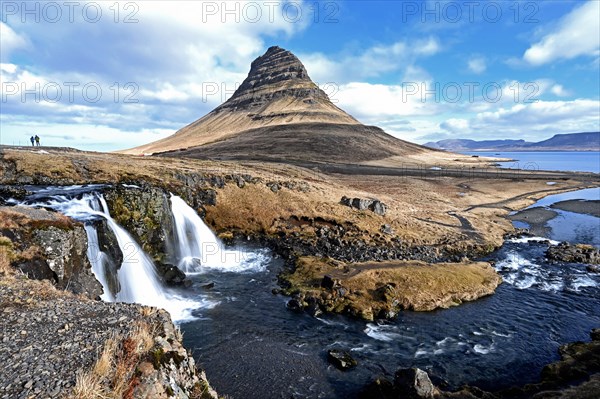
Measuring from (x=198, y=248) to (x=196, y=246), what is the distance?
32cm

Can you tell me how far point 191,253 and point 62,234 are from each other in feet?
55.1

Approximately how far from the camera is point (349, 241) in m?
41.4

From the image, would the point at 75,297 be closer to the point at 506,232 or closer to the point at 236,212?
the point at 236,212

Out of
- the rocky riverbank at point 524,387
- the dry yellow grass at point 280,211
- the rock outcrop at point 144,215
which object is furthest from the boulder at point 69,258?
the dry yellow grass at point 280,211

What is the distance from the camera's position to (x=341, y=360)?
19234 millimetres

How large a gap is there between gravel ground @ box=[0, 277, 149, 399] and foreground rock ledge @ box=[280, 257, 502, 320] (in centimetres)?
1486

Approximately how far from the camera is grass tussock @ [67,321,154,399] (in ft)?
29.9

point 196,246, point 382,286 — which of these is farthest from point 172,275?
point 382,286

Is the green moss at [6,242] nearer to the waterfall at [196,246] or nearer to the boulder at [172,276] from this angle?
the boulder at [172,276]

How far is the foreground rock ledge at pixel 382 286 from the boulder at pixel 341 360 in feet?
16.7

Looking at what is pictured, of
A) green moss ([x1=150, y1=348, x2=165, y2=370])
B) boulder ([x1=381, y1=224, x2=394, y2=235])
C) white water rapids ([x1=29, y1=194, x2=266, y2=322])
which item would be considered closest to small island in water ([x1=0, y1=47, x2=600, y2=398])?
green moss ([x1=150, y1=348, x2=165, y2=370])

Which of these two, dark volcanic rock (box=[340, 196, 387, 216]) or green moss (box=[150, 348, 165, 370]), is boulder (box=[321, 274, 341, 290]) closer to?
green moss (box=[150, 348, 165, 370])

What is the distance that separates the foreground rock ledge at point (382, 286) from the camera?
25828 mm

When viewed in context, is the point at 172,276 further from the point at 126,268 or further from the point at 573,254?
the point at 573,254
